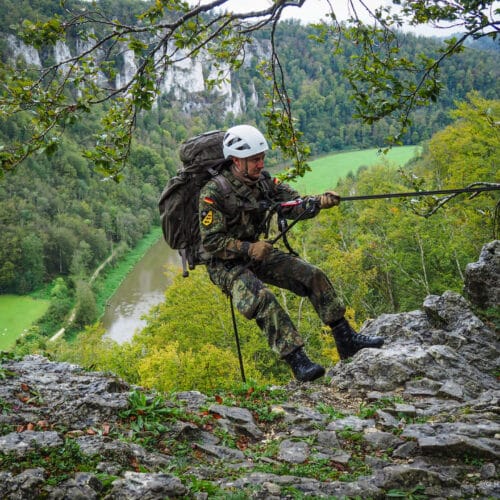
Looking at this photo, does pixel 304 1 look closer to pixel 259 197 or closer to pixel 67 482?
pixel 259 197

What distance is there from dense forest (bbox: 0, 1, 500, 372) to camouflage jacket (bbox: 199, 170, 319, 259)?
143cm

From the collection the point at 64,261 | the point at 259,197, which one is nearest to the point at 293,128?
the point at 259,197

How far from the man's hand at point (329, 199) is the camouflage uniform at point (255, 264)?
120 millimetres

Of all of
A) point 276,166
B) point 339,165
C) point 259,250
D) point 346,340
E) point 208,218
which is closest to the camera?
point 259,250

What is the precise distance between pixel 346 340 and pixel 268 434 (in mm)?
1737

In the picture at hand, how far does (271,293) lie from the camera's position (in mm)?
6160

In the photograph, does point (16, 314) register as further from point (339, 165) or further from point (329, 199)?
point (329, 199)

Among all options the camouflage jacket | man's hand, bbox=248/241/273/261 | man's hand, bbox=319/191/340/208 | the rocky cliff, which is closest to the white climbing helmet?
the camouflage jacket

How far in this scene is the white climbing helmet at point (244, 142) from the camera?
244 inches

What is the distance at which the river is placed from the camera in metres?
62.1

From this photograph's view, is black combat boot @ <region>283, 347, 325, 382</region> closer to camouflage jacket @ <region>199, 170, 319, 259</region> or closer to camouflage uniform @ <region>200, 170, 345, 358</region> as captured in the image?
camouflage uniform @ <region>200, 170, 345, 358</region>

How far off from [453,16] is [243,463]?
5566 mm

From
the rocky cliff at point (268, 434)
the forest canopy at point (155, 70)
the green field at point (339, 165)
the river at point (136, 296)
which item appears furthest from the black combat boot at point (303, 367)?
the green field at point (339, 165)

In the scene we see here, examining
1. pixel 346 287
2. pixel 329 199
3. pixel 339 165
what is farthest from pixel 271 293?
pixel 339 165
